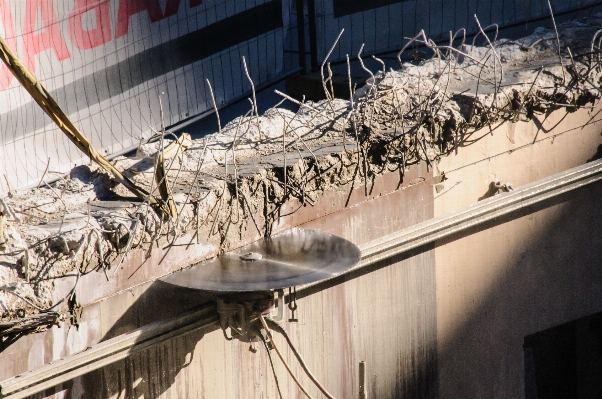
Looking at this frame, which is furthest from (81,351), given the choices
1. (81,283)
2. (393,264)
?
(393,264)

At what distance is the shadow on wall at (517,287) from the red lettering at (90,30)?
12.4ft

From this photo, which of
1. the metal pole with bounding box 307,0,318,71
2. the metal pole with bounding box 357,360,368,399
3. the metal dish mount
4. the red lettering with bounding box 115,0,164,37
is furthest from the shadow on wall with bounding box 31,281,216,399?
the metal pole with bounding box 307,0,318,71

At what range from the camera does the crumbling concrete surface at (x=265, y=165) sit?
11.2ft

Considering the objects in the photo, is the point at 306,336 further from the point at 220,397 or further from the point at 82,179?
the point at 82,179

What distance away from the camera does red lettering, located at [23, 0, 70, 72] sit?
22.1 ft

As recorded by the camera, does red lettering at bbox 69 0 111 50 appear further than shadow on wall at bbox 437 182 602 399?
Yes

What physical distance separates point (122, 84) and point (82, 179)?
3.56 meters

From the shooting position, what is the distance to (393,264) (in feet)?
15.6

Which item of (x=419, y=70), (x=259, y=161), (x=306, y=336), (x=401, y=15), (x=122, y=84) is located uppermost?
(x=401, y=15)

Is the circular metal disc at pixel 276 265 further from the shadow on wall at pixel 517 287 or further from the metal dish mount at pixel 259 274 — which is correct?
the shadow on wall at pixel 517 287

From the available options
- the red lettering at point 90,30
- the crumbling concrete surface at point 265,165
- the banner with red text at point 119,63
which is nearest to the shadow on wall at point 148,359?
the crumbling concrete surface at point 265,165

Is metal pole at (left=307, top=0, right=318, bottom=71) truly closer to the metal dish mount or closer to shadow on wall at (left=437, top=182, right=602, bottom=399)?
shadow on wall at (left=437, top=182, right=602, bottom=399)

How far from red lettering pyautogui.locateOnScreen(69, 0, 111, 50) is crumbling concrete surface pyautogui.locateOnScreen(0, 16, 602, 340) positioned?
9.62 ft

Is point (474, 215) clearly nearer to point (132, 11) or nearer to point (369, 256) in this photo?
point (369, 256)
